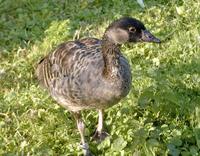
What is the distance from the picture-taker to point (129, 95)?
18.5 feet

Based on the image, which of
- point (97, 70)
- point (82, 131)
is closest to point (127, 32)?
point (97, 70)

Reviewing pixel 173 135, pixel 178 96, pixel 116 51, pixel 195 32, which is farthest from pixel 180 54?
pixel 116 51

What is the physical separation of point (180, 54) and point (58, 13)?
204 centimetres

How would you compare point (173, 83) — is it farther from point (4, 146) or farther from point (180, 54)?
point (4, 146)

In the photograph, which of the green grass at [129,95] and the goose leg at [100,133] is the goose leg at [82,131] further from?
the goose leg at [100,133]

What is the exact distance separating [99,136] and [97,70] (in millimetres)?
876

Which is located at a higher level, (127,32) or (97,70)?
(127,32)

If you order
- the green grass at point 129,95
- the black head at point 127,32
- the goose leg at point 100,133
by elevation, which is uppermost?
the black head at point 127,32

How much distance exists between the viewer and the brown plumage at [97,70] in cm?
454

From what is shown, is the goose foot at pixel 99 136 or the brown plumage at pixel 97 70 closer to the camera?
the brown plumage at pixel 97 70

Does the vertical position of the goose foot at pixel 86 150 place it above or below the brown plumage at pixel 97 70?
below

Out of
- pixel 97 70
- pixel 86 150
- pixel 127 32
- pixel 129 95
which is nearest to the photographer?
pixel 127 32

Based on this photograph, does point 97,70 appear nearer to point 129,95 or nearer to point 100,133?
point 100,133

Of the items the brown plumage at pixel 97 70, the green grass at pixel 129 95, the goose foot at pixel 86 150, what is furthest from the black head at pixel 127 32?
the goose foot at pixel 86 150
